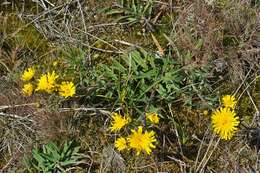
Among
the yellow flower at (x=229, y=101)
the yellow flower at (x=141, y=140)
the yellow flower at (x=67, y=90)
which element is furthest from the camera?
the yellow flower at (x=67, y=90)

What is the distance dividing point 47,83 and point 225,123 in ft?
2.40

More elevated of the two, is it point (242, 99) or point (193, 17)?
point (193, 17)

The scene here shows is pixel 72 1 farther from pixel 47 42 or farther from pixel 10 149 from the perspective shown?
pixel 10 149

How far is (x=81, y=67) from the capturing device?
2.30m

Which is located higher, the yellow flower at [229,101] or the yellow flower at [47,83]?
the yellow flower at [229,101]

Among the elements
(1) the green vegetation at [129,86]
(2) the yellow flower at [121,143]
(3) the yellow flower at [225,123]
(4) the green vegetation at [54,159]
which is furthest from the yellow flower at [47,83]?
(3) the yellow flower at [225,123]

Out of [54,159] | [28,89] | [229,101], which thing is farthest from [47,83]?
[229,101]

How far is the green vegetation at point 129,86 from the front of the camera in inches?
82.5

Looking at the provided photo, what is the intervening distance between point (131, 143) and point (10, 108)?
0.58 meters

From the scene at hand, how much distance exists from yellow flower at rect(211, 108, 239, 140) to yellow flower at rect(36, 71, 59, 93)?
665 mm

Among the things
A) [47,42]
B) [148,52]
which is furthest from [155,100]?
[47,42]

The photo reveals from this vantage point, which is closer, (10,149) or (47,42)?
(10,149)

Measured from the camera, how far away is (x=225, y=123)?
6.47 feet

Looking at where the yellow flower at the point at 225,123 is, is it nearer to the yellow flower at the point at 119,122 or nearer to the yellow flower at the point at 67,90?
the yellow flower at the point at 119,122
